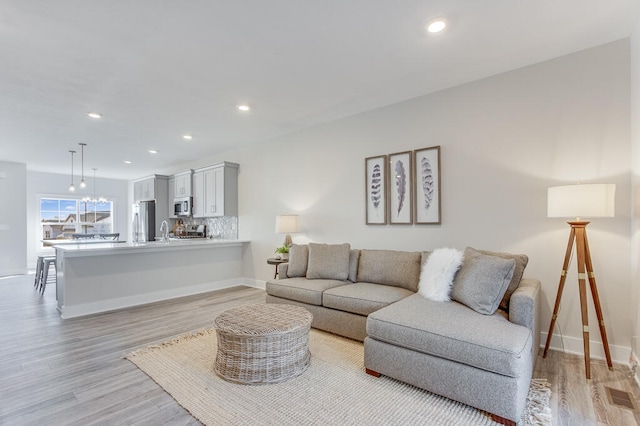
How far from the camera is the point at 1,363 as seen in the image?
8.68 feet

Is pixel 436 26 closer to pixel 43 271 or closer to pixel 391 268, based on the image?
pixel 391 268

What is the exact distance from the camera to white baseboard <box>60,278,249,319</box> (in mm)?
3951

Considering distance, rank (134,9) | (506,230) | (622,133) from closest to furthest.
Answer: (134,9) → (622,133) → (506,230)

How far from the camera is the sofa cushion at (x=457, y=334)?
183 cm

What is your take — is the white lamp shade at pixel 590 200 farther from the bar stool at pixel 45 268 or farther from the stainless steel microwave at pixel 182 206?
the bar stool at pixel 45 268

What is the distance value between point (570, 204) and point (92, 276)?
17.1ft

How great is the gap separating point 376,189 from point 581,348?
2.47 meters

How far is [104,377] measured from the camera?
2410 mm

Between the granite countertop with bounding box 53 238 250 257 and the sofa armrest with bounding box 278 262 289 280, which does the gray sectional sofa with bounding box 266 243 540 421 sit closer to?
the sofa armrest with bounding box 278 262 289 280

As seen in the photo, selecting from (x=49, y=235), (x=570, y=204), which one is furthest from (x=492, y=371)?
(x=49, y=235)

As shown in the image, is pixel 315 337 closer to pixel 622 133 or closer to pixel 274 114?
pixel 274 114

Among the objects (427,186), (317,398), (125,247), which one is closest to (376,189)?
(427,186)

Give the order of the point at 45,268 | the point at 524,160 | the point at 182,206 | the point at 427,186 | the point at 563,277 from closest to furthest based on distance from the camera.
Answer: the point at 563,277 → the point at 524,160 → the point at 427,186 → the point at 45,268 → the point at 182,206

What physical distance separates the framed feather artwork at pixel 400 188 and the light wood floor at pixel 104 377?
187 cm
